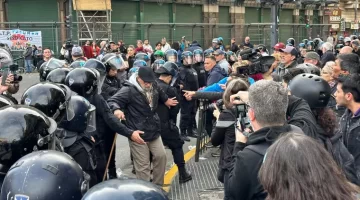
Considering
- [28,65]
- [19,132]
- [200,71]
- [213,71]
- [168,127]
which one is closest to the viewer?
[19,132]

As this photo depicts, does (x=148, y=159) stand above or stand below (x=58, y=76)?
below

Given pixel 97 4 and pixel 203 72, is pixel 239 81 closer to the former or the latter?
pixel 203 72

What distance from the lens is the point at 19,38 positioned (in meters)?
23.5

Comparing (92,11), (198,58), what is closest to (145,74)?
(198,58)

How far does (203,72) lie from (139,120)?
5.62 m

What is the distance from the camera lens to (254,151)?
119 inches

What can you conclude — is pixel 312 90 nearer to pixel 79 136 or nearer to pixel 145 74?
pixel 79 136

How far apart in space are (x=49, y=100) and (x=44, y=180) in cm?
162

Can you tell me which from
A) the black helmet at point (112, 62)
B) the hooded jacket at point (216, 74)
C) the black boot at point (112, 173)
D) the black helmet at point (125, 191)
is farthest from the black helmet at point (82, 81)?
the hooded jacket at point (216, 74)

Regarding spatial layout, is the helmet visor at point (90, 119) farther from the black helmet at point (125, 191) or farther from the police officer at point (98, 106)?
the black helmet at point (125, 191)

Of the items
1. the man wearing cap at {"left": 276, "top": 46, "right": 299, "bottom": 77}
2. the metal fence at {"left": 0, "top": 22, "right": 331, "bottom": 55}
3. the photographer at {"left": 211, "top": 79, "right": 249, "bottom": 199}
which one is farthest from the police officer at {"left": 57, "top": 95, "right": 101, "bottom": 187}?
the metal fence at {"left": 0, "top": 22, "right": 331, "bottom": 55}

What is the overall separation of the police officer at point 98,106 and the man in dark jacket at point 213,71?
3063 millimetres

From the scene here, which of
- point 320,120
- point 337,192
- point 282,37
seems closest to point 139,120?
point 320,120

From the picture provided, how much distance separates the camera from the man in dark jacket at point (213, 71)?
9102mm
